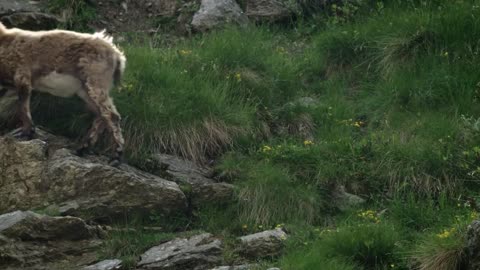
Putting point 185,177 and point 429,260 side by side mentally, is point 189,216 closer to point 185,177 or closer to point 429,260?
point 185,177

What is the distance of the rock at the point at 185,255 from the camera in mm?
9094

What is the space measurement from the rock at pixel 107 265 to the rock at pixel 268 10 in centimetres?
591

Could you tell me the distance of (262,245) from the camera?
9391 millimetres

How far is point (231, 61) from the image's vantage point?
12.4 meters

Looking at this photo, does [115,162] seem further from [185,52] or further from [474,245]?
[474,245]

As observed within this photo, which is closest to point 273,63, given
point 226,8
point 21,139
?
point 226,8

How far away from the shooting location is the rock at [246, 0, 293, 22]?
46.4ft

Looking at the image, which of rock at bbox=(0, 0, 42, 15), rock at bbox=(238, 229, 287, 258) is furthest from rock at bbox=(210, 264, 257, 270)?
rock at bbox=(0, 0, 42, 15)

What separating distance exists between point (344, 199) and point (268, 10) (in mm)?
4592

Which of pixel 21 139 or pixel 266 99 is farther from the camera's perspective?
pixel 266 99

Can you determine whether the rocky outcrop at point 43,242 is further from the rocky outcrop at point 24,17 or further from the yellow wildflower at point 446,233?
the rocky outcrop at point 24,17

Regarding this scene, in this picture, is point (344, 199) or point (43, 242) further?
point (344, 199)

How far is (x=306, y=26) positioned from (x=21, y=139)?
207 inches

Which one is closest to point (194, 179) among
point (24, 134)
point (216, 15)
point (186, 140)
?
point (186, 140)
